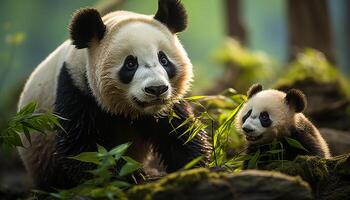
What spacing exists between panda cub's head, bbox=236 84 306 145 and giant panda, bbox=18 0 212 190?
65 centimetres

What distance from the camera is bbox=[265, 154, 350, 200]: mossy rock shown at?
425 cm

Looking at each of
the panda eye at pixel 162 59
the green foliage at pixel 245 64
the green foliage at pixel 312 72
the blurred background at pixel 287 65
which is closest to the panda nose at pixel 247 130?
the panda eye at pixel 162 59

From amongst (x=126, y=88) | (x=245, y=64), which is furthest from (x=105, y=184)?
(x=245, y=64)

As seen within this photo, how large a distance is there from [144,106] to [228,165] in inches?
33.0

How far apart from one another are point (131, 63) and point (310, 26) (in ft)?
A: 24.6

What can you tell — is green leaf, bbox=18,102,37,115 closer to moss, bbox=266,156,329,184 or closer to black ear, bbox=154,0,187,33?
black ear, bbox=154,0,187,33

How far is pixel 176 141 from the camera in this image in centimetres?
559

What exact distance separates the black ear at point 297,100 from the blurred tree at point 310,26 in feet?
22.4

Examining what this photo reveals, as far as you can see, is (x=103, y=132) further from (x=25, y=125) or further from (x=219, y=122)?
(x=219, y=122)

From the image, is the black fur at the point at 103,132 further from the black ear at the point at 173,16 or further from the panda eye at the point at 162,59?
the black ear at the point at 173,16

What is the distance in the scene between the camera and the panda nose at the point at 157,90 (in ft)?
15.6

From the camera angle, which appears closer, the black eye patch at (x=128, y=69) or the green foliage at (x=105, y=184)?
the green foliage at (x=105, y=184)

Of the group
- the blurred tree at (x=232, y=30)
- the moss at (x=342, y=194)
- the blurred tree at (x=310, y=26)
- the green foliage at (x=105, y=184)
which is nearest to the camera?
the green foliage at (x=105, y=184)

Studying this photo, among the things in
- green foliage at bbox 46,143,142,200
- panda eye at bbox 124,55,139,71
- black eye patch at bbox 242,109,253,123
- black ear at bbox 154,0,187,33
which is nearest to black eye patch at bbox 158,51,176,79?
panda eye at bbox 124,55,139,71
